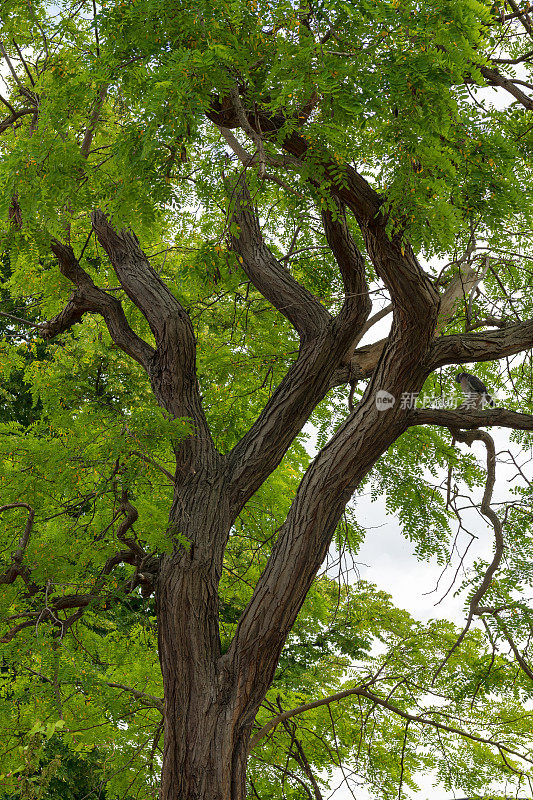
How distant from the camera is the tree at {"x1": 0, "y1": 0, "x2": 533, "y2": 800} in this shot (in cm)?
292

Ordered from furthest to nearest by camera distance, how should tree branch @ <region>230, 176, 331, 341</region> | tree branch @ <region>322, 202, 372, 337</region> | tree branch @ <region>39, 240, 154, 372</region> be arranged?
tree branch @ <region>39, 240, 154, 372</region> → tree branch @ <region>230, 176, 331, 341</region> → tree branch @ <region>322, 202, 372, 337</region>

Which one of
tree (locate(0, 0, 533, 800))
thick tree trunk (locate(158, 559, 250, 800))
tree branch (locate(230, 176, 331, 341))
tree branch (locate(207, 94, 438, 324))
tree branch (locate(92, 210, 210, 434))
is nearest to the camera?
tree (locate(0, 0, 533, 800))

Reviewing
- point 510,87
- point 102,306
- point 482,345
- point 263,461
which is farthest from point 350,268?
point 102,306

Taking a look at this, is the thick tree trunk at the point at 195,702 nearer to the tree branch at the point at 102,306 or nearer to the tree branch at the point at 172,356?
the tree branch at the point at 172,356

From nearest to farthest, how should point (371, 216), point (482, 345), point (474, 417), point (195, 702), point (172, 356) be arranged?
point (371, 216), point (195, 702), point (482, 345), point (474, 417), point (172, 356)

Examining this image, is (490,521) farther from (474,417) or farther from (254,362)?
(254,362)

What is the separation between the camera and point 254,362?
560 centimetres

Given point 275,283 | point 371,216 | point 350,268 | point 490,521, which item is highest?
point 275,283

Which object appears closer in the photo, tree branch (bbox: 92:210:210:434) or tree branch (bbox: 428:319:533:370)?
tree branch (bbox: 428:319:533:370)

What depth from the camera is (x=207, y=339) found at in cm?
668

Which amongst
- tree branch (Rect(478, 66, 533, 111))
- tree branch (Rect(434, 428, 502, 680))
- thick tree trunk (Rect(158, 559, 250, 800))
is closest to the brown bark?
thick tree trunk (Rect(158, 559, 250, 800))

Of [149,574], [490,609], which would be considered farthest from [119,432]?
[490,609]

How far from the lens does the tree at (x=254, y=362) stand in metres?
2.92

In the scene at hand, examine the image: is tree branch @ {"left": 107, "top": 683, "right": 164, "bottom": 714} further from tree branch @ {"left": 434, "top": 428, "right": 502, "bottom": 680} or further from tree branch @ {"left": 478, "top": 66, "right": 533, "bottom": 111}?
tree branch @ {"left": 478, "top": 66, "right": 533, "bottom": 111}
